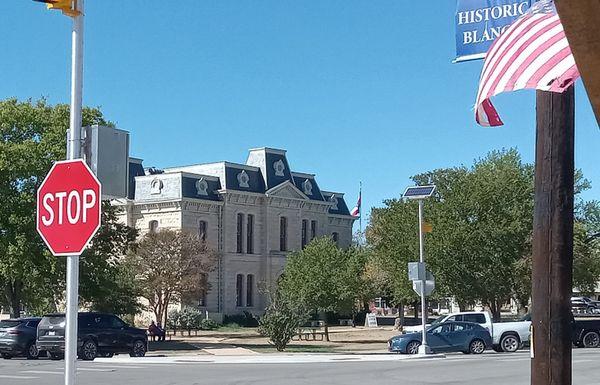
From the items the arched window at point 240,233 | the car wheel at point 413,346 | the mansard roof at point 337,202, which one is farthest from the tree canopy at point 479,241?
the mansard roof at point 337,202

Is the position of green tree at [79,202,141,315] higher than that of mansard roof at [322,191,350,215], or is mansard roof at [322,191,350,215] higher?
mansard roof at [322,191,350,215]

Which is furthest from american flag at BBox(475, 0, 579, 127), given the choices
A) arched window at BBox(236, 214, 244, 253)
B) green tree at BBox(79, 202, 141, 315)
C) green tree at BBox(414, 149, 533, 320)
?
arched window at BBox(236, 214, 244, 253)

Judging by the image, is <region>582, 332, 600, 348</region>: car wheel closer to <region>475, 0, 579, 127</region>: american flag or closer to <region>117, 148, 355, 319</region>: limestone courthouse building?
<region>475, 0, 579, 127</region>: american flag

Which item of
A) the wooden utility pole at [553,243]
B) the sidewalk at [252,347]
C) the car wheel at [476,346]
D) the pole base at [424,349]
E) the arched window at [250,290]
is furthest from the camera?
the arched window at [250,290]

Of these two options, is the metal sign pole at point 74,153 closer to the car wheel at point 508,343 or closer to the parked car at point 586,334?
the car wheel at point 508,343

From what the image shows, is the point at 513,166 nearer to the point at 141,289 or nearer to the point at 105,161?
the point at 141,289

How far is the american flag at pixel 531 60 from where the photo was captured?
16.0ft

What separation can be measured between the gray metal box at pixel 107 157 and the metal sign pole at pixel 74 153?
92mm

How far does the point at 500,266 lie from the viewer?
150 ft

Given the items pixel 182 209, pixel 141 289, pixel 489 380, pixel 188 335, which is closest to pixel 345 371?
pixel 489 380

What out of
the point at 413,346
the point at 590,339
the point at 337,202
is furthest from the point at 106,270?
the point at 337,202

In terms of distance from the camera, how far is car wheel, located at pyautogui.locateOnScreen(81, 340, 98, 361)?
30.1 meters

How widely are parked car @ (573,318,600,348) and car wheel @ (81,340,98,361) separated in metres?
19.0

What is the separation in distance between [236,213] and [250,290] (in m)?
6.76
